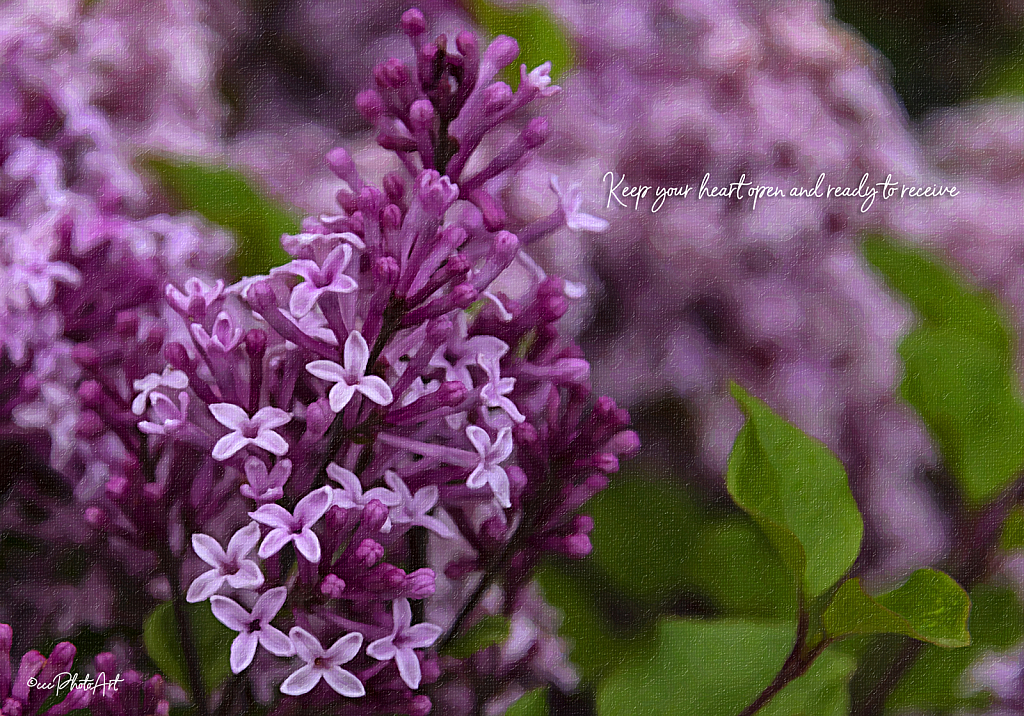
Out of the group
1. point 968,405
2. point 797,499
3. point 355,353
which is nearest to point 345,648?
point 355,353

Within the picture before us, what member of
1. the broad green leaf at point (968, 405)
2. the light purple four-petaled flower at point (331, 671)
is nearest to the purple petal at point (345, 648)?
the light purple four-petaled flower at point (331, 671)

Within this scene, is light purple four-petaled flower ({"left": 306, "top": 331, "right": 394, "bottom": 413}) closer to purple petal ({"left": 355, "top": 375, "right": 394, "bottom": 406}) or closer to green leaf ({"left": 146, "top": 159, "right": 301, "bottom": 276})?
purple petal ({"left": 355, "top": 375, "right": 394, "bottom": 406})

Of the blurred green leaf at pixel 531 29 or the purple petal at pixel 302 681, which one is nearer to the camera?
the purple petal at pixel 302 681

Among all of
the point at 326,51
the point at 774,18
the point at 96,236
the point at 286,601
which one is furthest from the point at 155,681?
the point at 774,18

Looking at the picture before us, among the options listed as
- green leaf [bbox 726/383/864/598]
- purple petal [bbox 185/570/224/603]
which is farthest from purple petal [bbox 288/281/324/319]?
green leaf [bbox 726/383/864/598]

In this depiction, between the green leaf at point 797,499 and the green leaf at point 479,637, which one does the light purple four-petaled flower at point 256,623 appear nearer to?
the green leaf at point 479,637

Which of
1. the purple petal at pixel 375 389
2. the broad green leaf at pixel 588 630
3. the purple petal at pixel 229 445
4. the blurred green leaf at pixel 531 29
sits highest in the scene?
the blurred green leaf at pixel 531 29
